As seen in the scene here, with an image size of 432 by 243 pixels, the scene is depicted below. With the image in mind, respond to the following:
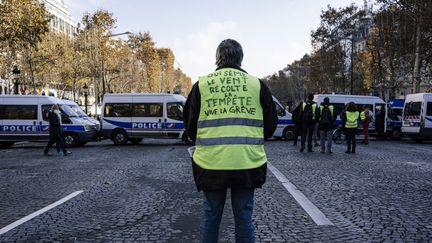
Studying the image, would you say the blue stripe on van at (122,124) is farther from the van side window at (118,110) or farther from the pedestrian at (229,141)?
the pedestrian at (229,141)

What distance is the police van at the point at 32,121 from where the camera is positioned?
2052 centimetres

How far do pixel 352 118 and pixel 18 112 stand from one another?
46.5 feet

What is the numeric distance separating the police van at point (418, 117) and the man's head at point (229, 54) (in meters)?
21.7

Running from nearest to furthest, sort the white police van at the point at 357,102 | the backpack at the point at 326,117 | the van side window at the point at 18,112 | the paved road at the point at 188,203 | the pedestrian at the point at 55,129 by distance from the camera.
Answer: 1. the paved road at the point at 188,203
2. the backpack at the point at 326,117
3. the pedestrian at the point at 55,129
4. the van side window at the point at 18,112
5. the white police van at the point at 357,102

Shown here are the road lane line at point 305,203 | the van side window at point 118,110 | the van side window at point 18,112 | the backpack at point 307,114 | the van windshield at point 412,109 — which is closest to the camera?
the road lane line at point 305,203

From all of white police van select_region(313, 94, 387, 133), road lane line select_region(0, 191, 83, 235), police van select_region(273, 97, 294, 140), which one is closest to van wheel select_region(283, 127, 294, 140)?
police van select_region(273, 97, 294, 140)

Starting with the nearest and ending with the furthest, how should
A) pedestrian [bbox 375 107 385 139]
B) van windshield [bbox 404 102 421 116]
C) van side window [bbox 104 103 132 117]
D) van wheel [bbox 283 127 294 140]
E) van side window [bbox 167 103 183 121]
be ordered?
van side window [bbox 167 103 183 121] → van side window [bbox 104 103 132 117] → van wheel [bbox 283 127 294 140] → van windshield [bbox 404 102 421 116] → pedestrian [bbox 375 107 385 139]

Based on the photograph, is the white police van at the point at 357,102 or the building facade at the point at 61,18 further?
the building facade at the point at 61,18

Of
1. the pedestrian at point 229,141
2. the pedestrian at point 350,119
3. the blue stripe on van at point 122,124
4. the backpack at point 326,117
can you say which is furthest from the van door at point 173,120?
the pedestrian at point 229,141

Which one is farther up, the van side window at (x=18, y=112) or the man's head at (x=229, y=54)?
the man's head at (x=229, y=54)

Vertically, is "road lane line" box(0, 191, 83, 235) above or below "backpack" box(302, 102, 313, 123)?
below

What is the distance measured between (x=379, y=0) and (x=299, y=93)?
52.3m

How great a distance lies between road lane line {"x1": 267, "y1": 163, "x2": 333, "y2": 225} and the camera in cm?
579

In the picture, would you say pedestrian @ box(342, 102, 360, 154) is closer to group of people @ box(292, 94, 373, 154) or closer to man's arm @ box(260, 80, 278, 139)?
group of people @ box(292, 94, 373, 154)
